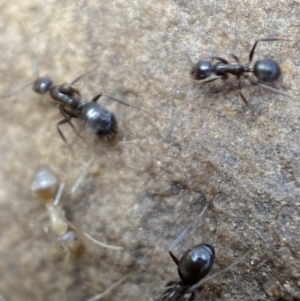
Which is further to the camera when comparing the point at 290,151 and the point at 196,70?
the point at 196,70

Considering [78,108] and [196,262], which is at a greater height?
[78,108]

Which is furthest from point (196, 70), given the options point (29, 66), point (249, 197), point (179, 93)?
point (29, 66)

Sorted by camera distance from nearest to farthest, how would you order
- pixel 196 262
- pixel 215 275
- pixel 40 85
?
pixel 196 262 → pixel 215 275 → pixel 40 85

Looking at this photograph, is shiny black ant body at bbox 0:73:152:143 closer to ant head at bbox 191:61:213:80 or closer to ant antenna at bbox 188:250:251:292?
ant head at bbox 191:61:213:80

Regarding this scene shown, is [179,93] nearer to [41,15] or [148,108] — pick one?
[148,108]

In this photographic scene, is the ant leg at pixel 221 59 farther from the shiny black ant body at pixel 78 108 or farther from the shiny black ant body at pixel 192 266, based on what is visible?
the shiny black ant body at pixel 192 266

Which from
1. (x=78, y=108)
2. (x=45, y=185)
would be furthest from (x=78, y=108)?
(x=45, y=185)

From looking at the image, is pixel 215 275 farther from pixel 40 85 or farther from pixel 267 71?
pixel 40 85

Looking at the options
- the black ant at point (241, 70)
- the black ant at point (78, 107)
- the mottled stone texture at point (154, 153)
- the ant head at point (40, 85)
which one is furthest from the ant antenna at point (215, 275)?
the ant head at point (40, 85)
